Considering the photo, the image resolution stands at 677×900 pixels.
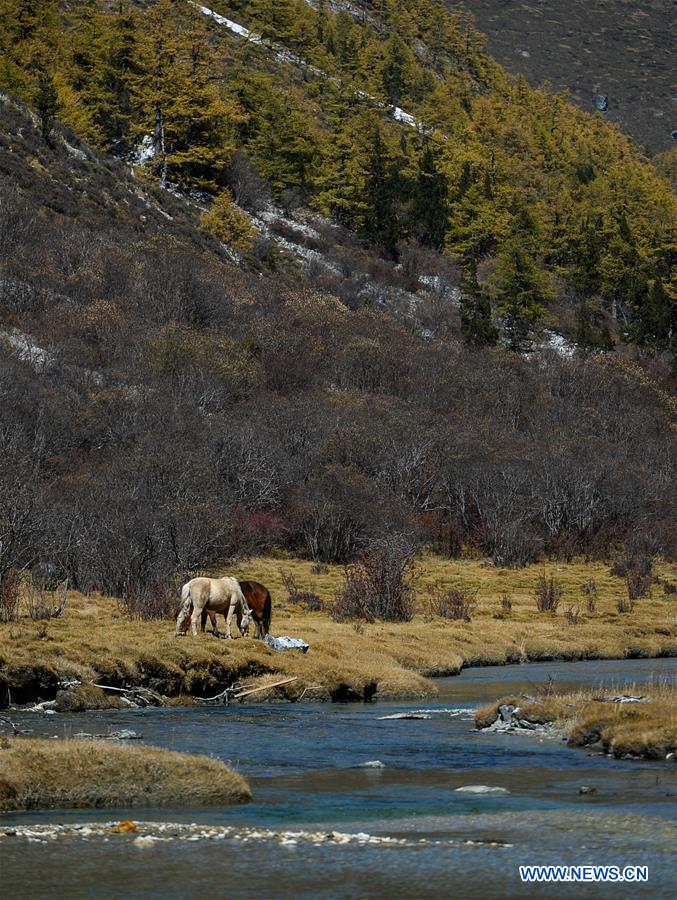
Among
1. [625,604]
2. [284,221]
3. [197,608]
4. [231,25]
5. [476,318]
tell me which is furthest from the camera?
[231,25]

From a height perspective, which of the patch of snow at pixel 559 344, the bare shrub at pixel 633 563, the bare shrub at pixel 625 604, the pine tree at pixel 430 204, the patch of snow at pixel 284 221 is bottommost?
the bare shrub at pixel 625 604

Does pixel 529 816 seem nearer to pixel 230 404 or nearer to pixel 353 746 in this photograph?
pixel 353 746

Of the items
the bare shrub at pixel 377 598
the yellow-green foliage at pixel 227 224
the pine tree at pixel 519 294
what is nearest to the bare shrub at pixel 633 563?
the bare shrub at pixel 377 598

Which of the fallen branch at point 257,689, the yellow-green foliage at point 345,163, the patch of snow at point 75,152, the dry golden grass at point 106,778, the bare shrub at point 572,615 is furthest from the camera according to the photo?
the yellow-green foliage at point 345,163

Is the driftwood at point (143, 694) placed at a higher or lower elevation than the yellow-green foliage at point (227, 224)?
lower

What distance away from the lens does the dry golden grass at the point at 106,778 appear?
16.6 m

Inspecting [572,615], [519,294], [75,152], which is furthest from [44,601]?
[519,294]

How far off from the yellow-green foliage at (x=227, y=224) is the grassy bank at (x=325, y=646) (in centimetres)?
6696

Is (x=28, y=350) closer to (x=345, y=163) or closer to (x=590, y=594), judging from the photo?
(x=590, y=594)

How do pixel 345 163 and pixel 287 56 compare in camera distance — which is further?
pixel 287 56

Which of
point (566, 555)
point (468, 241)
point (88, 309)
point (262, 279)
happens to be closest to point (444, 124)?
point (468, 241)

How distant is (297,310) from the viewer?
4144 inches

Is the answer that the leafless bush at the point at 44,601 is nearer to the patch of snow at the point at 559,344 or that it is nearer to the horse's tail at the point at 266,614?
the horse's tail at the point at 266,614

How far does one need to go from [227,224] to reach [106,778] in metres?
107
